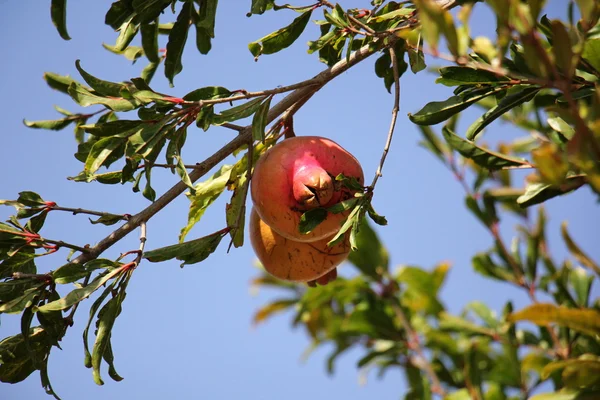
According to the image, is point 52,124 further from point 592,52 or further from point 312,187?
point 592,52

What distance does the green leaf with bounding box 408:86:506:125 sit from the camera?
1.99 m

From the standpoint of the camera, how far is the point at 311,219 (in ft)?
6.43

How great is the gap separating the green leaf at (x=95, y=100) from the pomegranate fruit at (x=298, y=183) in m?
0.44

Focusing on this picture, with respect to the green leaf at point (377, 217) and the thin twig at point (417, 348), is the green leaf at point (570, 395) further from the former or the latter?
the thin twig at point (417, 348)

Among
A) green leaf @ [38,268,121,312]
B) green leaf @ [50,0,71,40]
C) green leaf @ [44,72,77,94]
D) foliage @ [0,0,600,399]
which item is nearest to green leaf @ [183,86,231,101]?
foliage @ [0,0,600,399]

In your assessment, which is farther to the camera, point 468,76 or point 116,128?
point 116,128

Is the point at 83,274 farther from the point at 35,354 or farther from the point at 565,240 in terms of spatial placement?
the point at 565,240

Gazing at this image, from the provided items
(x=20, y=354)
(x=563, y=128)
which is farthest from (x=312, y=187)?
(x=20, y=354)

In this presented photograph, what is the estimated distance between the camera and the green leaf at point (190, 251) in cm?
200

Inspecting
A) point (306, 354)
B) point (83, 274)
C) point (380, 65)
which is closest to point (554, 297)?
point (380, 65)

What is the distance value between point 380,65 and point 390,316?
1822 millimetres

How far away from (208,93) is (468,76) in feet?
2.50

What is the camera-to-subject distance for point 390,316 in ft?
13.0

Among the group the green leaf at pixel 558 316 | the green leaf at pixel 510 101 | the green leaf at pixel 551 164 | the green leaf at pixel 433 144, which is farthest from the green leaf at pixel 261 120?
the green leaf at pixel 433 144
